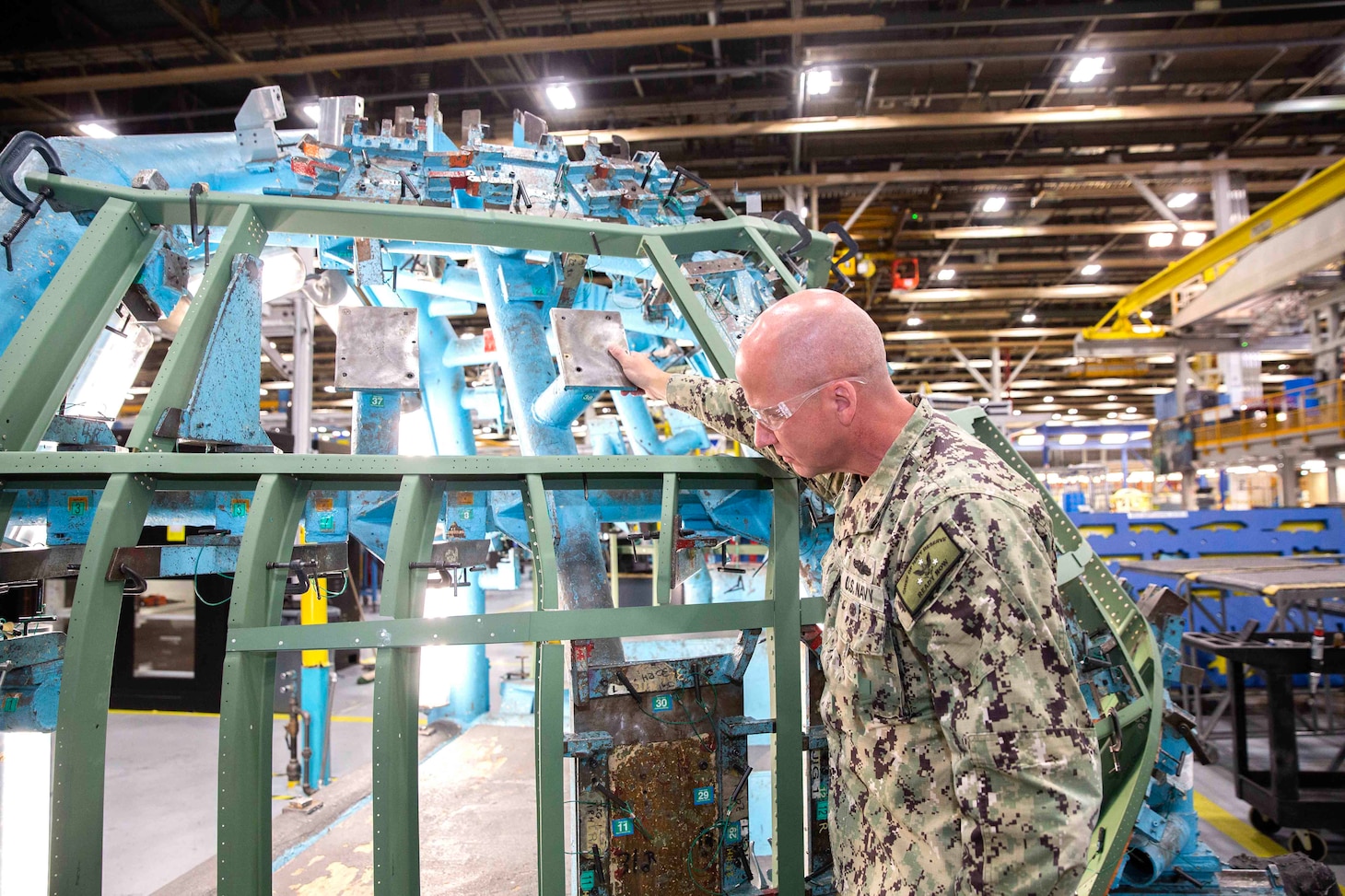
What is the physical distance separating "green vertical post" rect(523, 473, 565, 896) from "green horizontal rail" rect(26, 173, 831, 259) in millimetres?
1347

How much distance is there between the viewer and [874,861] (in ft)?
5.90

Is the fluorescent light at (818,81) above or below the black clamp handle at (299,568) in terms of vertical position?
above

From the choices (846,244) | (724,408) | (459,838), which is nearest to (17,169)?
(724,408)

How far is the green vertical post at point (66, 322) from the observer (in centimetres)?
232

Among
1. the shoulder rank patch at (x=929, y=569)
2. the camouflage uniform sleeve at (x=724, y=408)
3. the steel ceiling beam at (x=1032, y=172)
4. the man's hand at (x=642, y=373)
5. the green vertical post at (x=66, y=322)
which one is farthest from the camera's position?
the steel ceiling beam at (x=1032, y=172)

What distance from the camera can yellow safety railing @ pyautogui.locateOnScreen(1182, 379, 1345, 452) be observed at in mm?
13656

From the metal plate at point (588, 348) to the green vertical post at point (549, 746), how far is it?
811mm

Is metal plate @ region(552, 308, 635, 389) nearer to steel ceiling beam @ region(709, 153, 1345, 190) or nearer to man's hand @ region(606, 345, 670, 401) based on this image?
man's hand @ region(606, 345, 670, 401)

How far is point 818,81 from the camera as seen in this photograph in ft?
29.7

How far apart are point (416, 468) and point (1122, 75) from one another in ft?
38.6

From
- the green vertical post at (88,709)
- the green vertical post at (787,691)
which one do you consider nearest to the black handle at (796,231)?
the green vertical post at (787,691)

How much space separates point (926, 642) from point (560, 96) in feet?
29.8

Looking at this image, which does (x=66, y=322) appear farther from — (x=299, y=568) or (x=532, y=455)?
(x=532, y=455)

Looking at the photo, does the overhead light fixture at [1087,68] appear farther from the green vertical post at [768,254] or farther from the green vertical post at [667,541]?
the green vertical post at [667,541]
